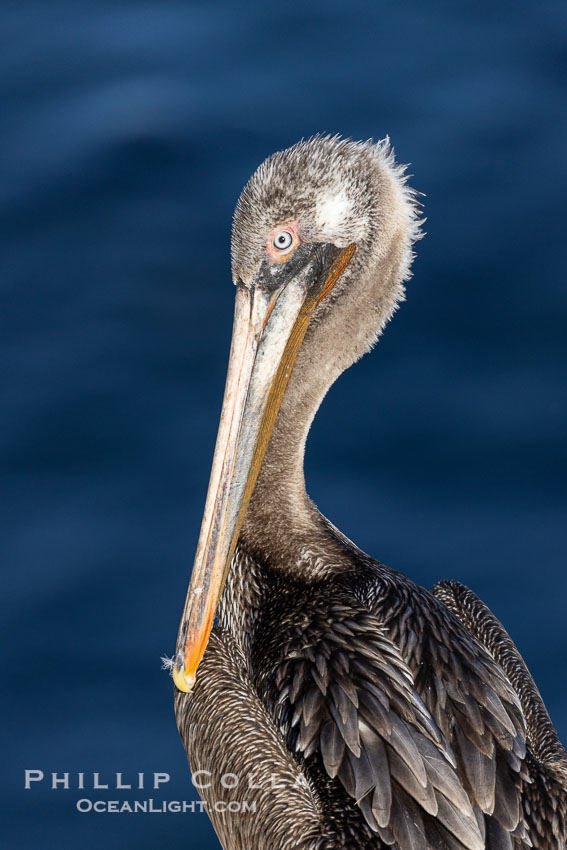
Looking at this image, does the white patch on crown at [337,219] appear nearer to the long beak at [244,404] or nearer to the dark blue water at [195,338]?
the long beak at [244,404]

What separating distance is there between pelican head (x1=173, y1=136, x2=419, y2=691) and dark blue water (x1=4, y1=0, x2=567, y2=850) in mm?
835

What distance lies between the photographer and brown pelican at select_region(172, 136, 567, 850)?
9.52 ft

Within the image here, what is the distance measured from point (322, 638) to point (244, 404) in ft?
2.32

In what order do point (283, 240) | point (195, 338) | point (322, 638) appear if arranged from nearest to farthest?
point (322, 638) → point (283, 240) → point (195, 338)

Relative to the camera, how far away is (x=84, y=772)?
152 inches

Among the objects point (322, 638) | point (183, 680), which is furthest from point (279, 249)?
point (183, 680)

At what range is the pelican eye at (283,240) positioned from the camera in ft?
10.8

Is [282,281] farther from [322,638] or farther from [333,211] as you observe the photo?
[322,638]

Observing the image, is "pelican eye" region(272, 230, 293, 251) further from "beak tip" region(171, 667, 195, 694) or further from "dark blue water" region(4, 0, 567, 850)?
"dark blue water" region(4, 0, 567, 850)

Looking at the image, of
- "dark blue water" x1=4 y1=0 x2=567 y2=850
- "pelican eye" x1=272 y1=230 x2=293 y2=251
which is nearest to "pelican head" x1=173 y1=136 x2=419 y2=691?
"pelican eye" x1=272 y1=230 x2=293 y2=251

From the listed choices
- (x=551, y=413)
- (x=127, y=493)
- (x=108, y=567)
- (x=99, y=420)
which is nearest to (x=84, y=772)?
(x=108, y=567)

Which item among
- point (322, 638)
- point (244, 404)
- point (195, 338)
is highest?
point (195, 338)

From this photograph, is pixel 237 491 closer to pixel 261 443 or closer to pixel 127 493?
pixel 261 443

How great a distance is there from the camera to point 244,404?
334 cm
